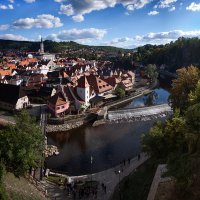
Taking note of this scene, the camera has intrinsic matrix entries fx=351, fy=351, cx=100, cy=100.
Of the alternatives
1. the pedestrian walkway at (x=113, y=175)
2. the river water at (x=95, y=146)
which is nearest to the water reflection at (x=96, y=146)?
the river water at (x=95, y=146)

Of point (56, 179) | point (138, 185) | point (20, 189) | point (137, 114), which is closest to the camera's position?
point (20, 189)

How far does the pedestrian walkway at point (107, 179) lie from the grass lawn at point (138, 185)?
750 millimetres

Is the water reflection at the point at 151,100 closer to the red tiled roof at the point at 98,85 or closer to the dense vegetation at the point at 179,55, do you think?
the red tiled roof at the point at 98,85

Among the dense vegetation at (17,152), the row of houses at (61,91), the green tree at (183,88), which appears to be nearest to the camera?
the dense vegetation at (17,152)

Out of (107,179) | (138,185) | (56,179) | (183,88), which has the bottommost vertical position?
(107,179)

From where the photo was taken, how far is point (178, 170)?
16641 mm

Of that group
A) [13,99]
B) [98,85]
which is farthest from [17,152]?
[98,85]

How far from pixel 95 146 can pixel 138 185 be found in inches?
572

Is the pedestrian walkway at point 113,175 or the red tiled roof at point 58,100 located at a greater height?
the red tiled roof at point 58,100

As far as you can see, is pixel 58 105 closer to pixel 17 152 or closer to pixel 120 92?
pixel 120 92

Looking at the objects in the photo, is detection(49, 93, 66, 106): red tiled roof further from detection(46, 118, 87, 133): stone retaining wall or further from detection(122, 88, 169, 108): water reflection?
detection(122, 88, 169, 108): water reflection

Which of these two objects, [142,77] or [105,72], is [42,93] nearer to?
[105,72]

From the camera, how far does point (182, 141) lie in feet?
82.1

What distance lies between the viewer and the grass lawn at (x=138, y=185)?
23.0 meters
